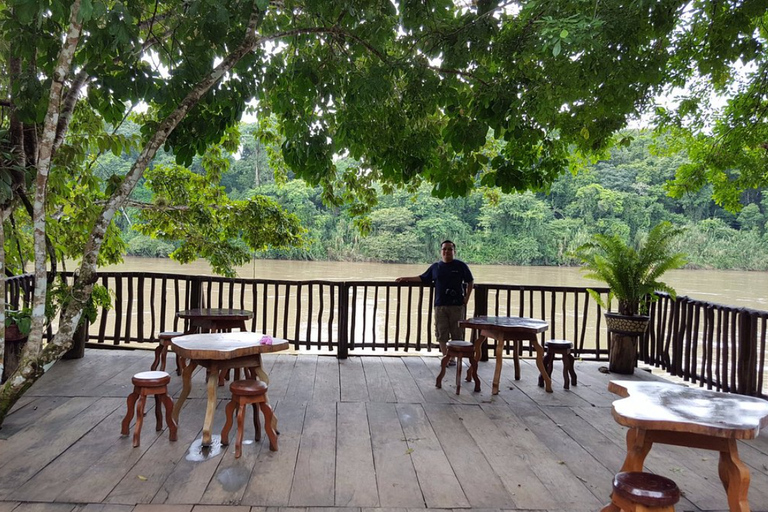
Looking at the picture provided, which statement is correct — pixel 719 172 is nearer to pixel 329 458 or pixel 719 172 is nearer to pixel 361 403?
pixel 361 403

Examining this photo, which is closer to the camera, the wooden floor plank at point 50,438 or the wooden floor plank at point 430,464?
the wooden floor plank at point 430,464

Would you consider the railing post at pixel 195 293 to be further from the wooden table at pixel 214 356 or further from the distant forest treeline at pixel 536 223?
the distant forest treeline at pixel 536 223

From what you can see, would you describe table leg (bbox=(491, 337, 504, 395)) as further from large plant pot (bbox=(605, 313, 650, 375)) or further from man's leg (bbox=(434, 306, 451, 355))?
large plant pot (bbox=(605, 313, 650, 375))

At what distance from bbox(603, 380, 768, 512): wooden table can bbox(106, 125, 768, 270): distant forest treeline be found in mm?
34442

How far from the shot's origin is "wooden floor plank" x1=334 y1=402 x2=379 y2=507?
3137 mm

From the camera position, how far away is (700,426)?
2.49 metres

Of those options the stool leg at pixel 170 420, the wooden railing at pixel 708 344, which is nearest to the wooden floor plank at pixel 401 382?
the stool leg at pixel 170 420

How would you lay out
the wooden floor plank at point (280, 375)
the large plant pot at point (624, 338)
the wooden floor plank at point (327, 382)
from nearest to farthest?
the wooden floor plank at point (327, 382) < the wooden floor plank at point (280, 375) < the large plant pot at point (624, 338)

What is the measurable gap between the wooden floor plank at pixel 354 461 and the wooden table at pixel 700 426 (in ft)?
4.38

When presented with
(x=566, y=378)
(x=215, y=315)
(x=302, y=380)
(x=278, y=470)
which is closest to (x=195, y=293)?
(x=215, y=315)

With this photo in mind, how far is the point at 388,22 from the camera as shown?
18.0ft

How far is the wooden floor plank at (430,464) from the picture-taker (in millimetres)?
3148

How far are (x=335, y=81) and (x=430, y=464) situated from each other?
406 centimetres

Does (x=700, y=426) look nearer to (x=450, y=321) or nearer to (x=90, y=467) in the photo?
(x=90, y=467)
